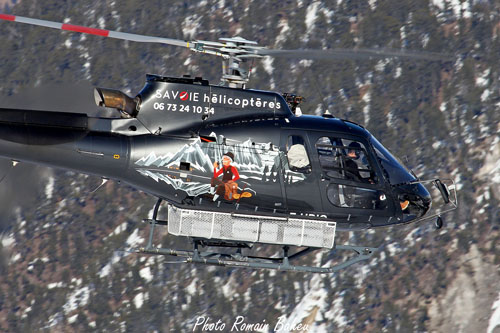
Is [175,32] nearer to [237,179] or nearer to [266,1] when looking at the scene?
[266,1]

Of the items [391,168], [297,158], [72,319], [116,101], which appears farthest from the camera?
[72,319]

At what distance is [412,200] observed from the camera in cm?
2280

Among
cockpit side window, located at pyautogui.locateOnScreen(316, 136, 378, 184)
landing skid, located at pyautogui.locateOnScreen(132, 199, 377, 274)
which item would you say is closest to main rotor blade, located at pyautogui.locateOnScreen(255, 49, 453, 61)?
cockpit side window, located at pyautogui.locateOnScreen(316, 136, 378, 184)

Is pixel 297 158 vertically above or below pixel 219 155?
above

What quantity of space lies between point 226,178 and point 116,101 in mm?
3509

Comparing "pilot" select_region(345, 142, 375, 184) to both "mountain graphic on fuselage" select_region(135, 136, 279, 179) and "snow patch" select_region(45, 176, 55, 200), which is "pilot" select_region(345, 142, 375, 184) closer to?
"mountain graphic on fuselage" select_region(135, 136, 279, 179)

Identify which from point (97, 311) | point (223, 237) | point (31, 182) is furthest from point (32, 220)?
point (223, 237)

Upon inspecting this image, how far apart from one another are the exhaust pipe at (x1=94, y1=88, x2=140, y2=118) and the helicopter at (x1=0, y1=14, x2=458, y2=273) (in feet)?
0.09

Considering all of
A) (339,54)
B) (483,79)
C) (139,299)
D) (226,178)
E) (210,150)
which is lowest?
(139,299)

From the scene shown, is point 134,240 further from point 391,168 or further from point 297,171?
point 297,171

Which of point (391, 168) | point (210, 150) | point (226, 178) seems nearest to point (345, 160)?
point (391, 168)

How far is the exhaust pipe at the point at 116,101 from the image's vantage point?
20.8 m

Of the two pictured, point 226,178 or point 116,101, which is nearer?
point 116,101

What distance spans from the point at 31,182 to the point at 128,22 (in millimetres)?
63251
